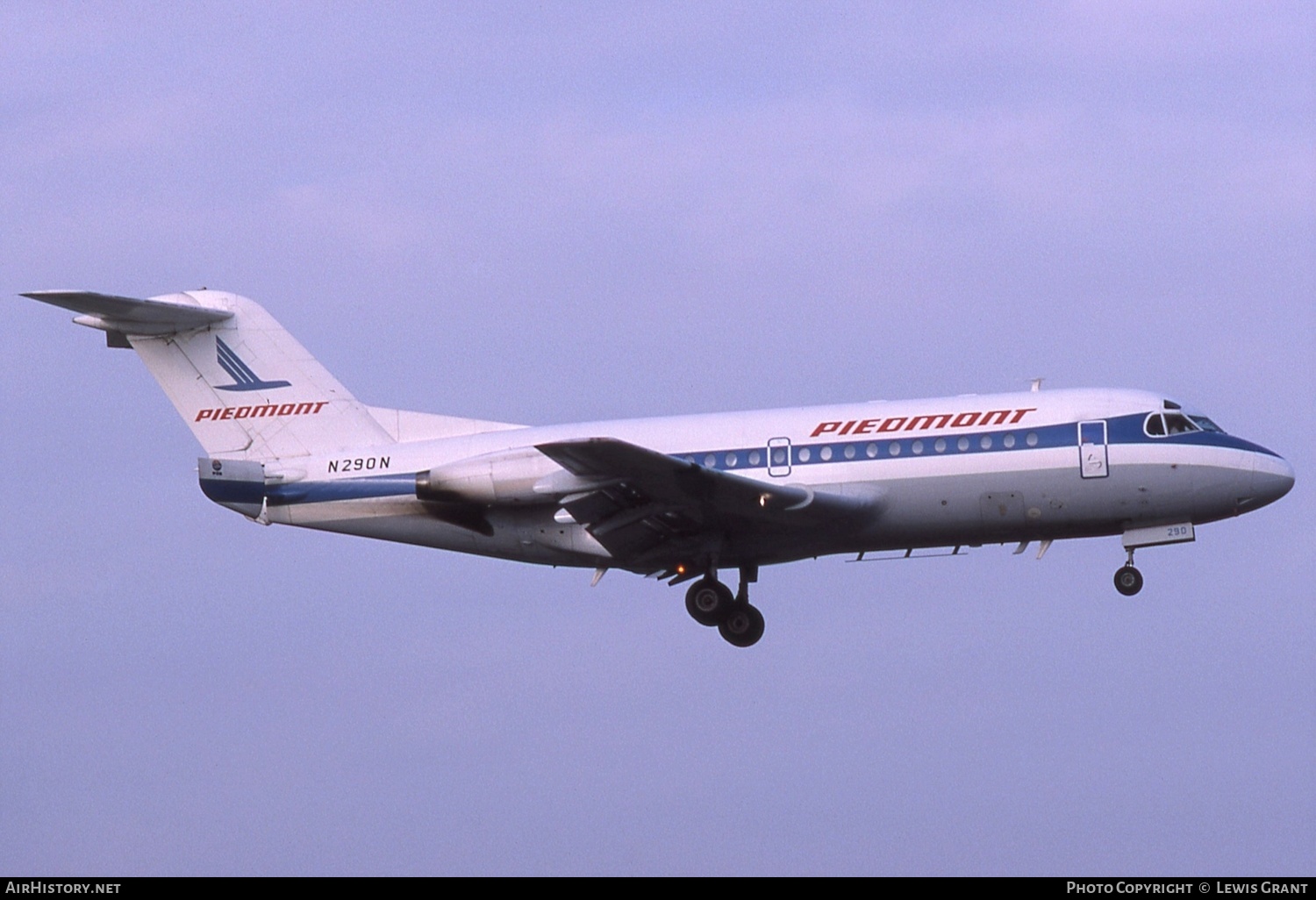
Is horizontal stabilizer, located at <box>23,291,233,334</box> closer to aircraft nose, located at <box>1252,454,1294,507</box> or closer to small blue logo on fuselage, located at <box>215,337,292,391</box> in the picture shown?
small blue logo on fuselage, located at <box>215,337,292,391</box>

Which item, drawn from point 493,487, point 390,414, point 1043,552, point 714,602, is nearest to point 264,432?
point 390,414

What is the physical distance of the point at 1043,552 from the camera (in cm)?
2742

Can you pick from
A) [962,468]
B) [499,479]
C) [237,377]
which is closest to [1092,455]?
[962,468]

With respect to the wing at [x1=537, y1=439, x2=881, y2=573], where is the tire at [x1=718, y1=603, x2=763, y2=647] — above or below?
below

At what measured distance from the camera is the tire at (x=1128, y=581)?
27.3 m

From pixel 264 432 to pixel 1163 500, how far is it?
47.7 feet

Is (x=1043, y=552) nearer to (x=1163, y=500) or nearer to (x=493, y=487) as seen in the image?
(x=1163, y=500)

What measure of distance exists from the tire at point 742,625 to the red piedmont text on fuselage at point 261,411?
25.0 ft

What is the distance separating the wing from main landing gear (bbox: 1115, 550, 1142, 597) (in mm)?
3992

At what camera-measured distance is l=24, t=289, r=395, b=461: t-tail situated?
2955 cm

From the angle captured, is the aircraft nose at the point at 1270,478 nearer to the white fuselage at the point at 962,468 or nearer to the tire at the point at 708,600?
the white fuselage at the point at 962,468

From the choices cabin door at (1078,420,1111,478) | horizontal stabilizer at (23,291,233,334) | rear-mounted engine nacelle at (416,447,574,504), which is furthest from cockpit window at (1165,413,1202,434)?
horizontal stabilizer at (23,291,233,334)

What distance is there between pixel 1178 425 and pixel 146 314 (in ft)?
55.2

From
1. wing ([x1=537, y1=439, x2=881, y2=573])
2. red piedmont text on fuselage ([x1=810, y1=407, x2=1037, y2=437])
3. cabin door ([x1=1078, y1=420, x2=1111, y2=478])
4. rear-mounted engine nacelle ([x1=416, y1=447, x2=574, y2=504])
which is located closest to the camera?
wing ([x1=537, y1=439, x2=881, y2=573])
